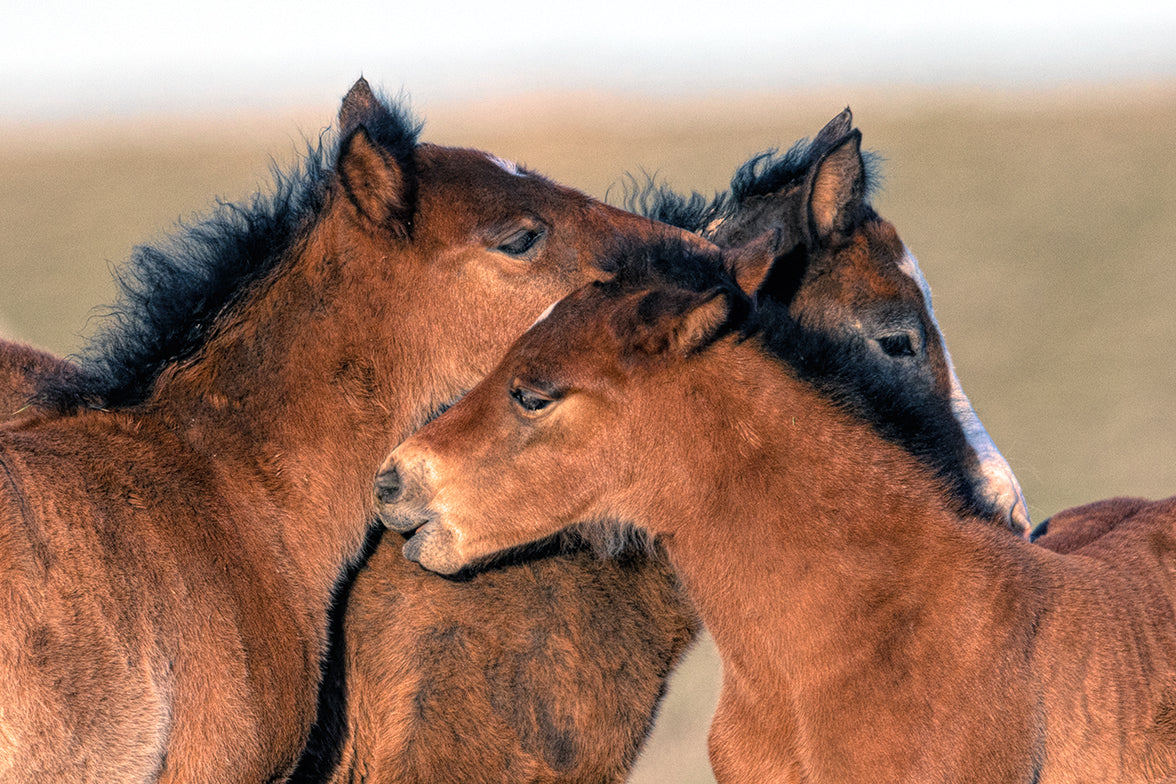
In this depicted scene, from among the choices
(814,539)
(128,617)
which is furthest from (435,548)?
(814,539)

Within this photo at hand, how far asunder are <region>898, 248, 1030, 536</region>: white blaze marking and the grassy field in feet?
20.6

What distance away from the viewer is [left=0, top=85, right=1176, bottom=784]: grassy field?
1520cm

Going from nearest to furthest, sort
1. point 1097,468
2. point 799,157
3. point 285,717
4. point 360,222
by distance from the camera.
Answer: point 285,717, point 360,222, point 799,157, point 1097,468

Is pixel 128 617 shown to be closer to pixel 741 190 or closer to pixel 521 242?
pixel 521 242

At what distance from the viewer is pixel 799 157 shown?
5090 mm

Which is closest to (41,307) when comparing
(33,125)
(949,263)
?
(949,263)

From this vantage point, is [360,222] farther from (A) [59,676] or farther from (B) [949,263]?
(B) [949,263]

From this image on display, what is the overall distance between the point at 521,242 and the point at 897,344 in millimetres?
1453

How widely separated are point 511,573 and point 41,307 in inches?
655

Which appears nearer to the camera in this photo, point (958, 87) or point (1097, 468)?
point (1097, 468)

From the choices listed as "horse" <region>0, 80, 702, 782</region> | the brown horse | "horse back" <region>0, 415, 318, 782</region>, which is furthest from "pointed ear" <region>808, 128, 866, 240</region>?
"horse back" <region>0, 415, 318, 782</region>

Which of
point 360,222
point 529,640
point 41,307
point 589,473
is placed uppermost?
point 360,222

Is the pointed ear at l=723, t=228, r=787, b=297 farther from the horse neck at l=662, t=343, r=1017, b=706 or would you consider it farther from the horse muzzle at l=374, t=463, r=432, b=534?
the horse muzzle at l=374, t=463, r=432, b=534

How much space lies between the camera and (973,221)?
20328 mm
